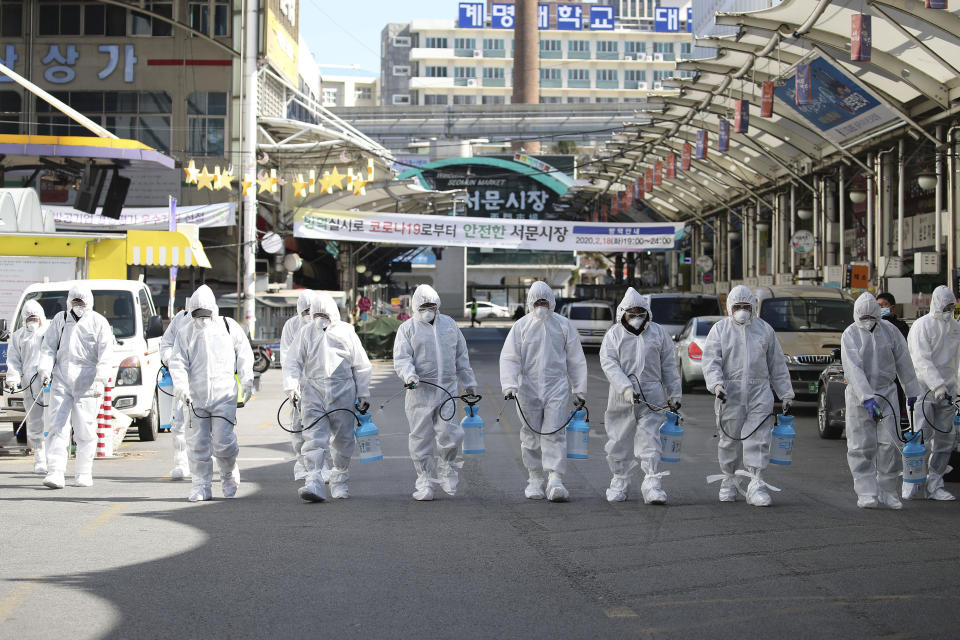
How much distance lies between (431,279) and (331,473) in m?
70.5

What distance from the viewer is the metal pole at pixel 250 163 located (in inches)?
1210

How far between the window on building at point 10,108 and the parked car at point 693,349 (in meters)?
25.6

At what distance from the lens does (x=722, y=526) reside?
8.27m

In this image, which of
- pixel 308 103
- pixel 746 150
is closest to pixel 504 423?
pixel 746 150

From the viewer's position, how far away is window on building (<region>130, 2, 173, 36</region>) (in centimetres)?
3841

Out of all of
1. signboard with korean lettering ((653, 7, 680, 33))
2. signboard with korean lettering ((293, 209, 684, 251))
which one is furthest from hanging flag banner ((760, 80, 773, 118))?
signboard with korean lettering ((653, 7, 680, 33))

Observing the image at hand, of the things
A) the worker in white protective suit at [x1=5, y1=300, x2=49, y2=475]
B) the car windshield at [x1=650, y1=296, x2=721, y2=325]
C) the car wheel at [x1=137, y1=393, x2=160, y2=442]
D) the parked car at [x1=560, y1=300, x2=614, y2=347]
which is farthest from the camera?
the parked car at [x1=560, y1=300, x2=614, y2=347]

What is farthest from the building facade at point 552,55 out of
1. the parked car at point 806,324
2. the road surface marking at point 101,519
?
the road surface marking at point 101,519

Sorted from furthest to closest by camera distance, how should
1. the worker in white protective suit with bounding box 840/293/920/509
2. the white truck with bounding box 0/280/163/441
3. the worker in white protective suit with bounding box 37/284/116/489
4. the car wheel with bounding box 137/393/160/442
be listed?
the car wheel with bounding box 137/393/160/442
the white truck with bounding box 0/280/163/441
the worker in white protective suit with bounding box 37/284/116/489
the worker in white protective suit with bounding box 840/293/920/509

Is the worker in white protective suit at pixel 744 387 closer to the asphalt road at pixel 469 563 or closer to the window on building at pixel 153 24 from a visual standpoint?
the asphalt road at pixel 469 563

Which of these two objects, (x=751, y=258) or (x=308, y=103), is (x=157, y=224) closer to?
(x=308, y=103)

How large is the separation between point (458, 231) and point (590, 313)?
5.31 meters

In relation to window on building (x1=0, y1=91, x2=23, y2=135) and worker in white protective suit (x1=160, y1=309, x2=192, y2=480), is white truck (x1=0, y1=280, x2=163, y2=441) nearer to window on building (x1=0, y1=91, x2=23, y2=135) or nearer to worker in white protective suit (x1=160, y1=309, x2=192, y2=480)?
worker in white protective suit (x1=160, y1=309, x2=192, y2=480)

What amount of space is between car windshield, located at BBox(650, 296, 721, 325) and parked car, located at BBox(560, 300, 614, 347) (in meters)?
8.75
